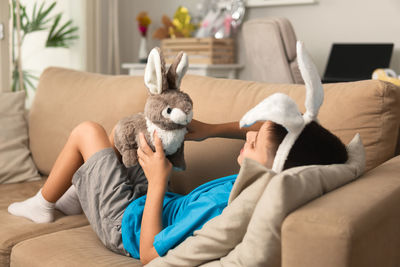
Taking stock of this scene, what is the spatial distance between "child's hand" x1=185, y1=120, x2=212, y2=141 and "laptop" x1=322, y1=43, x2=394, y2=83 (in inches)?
79.4

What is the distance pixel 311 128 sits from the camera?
110 cm

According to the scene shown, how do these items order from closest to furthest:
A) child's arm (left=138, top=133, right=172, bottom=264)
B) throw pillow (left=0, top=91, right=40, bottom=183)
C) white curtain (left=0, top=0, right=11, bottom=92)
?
1. child's arm (left=138, top=133, right=172, bottom=264)
2. throw pillow (left=0, top=91, right=40, bottom=183)
3. white curtain (left=0, top=0, right=11, bottom=92)

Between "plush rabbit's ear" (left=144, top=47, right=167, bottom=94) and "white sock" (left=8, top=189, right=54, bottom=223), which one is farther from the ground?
"plush rabbit's ear" (left=144, top=47, right=167, bottom=94)

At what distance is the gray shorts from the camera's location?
145cm

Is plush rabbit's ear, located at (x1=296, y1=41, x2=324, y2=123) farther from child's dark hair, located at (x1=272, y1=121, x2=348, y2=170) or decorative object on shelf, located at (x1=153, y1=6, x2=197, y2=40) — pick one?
decorative object on shelf, located at (x1=153, y1=6, x2=197, y2=40)

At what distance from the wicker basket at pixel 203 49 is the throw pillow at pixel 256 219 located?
2809 millimetres

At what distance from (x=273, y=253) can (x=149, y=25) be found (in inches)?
157

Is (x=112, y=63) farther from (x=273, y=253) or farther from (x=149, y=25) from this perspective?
(x=273, y=253)

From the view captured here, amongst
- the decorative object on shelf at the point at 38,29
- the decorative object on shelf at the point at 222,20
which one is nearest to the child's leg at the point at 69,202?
the decorative object on shelf at the point at 38,29

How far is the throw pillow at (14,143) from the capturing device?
205cm

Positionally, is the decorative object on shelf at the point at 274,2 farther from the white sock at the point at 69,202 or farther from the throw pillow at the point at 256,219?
the throw pillow at the point at 256,219

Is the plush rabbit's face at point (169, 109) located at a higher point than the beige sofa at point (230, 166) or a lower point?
higher

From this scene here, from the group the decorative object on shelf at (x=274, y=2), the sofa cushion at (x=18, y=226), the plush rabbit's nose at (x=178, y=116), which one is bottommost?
the sofa cushion at (x=18, y=226)

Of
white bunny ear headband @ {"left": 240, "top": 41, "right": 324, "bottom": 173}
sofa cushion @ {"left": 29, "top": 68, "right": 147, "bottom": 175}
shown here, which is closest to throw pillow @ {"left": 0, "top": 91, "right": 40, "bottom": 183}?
sofa cushion @ {"left": 29, "top": 68, "right": 147, "bottom": 175}
